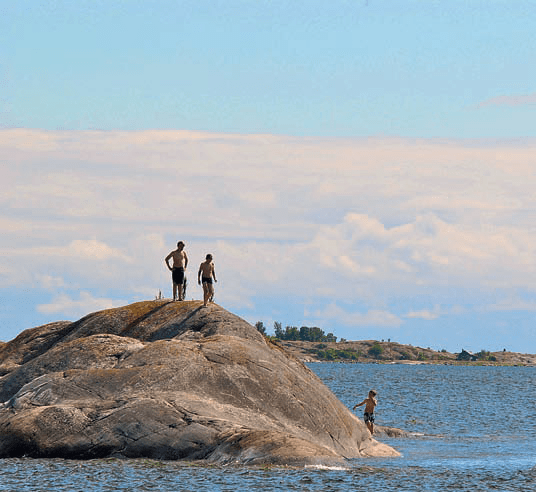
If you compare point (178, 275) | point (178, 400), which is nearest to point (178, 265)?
point (178, 275)

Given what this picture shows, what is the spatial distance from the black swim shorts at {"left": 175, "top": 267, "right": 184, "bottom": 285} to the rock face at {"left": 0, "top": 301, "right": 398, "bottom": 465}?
1.13m

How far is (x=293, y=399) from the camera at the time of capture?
3578 cm

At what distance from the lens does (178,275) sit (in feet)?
140

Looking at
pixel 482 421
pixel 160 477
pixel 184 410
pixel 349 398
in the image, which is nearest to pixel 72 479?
pixel 160 477

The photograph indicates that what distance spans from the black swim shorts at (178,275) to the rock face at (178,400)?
1.13m

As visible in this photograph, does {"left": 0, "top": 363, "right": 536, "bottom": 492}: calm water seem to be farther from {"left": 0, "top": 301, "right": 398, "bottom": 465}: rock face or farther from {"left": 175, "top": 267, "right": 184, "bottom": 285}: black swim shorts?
{"left": 175, "top": 267, "right": 184, "bottom": 285}: black swim shorts

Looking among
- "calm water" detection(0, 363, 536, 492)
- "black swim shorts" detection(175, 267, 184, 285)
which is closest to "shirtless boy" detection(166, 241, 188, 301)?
"black swim shorts" detection(175, 267, 184, 285)

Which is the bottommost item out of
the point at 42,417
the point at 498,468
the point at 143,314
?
the point at 498,468

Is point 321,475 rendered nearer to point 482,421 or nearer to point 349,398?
point 482,421

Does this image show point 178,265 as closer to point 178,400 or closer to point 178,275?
point 178,275

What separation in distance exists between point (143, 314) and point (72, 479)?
49.3 feet

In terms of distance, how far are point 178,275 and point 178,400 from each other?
10.6 meters

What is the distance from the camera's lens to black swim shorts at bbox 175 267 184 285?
42.4 metres

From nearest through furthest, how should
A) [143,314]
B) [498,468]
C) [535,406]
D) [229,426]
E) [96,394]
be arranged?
1. [229,426]
2. [96,394]
3. [498,468]
4. [143,314]
5. [535,406]
